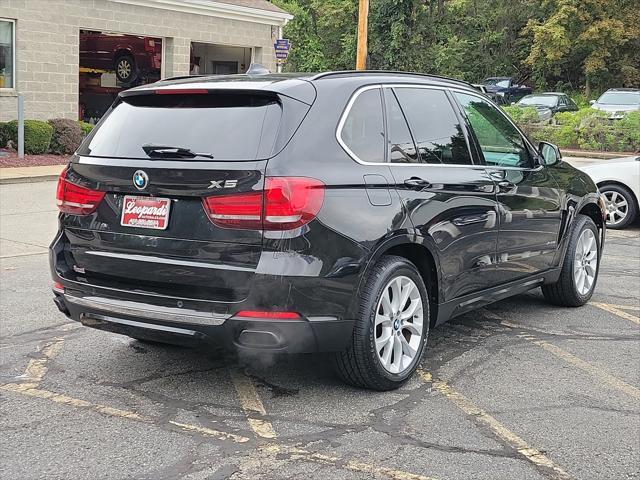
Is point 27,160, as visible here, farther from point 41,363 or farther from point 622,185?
point 41,363

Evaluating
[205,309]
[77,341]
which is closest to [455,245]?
[205,309]

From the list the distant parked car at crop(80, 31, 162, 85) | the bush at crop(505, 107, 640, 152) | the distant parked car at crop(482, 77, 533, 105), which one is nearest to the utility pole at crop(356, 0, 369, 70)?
the distant parked car at crop(80, 31, 162, 85)

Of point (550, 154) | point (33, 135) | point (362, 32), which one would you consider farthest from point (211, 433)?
Result: point (362, 32)

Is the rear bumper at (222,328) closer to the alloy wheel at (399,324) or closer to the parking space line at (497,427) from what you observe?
the alloy wheel at (399,324)

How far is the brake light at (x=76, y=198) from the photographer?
14.2 feet

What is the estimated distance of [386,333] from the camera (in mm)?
4465

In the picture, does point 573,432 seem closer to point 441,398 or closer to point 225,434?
point 441,398

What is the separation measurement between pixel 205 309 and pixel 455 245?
173cm

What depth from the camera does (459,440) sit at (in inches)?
152

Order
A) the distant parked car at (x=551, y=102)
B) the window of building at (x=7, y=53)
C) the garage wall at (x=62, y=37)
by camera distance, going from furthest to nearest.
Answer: the distant parked car at (x=551, y=102), the garage wall at (x=62, y=37), the window of building at (x=7, y=53)

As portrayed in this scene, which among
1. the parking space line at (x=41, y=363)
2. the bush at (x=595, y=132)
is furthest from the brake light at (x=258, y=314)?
A: the bush at (x=595, y=132)

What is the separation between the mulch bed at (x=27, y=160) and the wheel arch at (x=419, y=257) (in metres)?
13.6

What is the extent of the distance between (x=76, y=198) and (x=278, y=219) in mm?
1297

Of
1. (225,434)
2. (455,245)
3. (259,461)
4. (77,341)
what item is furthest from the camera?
(77,341)
